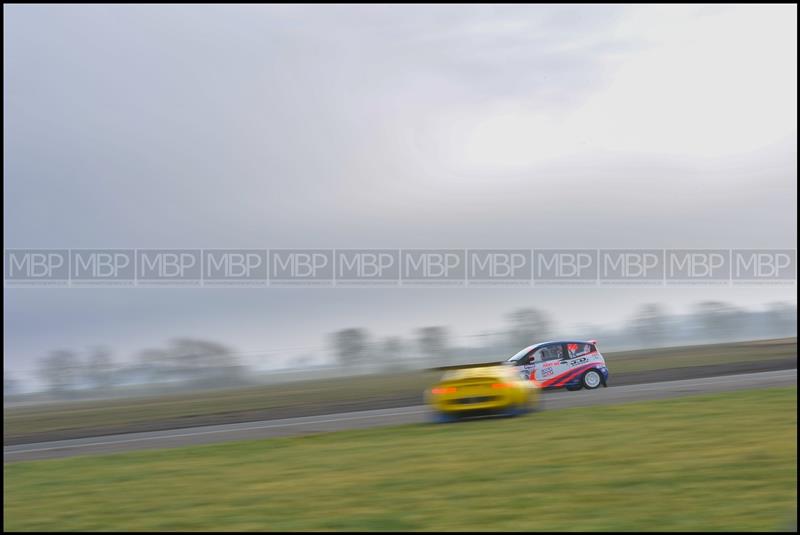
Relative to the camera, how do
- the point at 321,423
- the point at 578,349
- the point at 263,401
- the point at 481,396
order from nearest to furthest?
the point at 481,396 → the point at 321,423 → the point at 578,349 → the point at 263,401

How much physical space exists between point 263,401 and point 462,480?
18.8 meters

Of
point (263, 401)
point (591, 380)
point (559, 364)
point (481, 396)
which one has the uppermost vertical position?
point (559, 364)

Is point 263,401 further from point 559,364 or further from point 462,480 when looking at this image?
point 462,480

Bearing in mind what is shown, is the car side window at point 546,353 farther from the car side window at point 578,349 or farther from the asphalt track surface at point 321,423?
the asphalt track surface at point 321,423

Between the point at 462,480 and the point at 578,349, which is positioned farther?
the point at 578,349

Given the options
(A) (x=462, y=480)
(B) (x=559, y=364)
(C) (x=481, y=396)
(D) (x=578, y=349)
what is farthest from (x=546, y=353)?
(A) (x=462, y=480)

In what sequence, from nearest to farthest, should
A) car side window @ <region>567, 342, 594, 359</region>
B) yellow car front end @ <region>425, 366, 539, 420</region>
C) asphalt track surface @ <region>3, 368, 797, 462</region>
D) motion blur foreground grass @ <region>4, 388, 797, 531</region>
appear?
motion blur foreground grass @ <region>4, 388, 797, 531</region> → yellow car front end @ <region>425, 366, 539, 420</region> → asphalt track surface @ <region>3, 368, 797, 462</region> → car side window @ <region>567, 342, 594, 359</region>

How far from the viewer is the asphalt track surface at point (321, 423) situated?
16.9 meters

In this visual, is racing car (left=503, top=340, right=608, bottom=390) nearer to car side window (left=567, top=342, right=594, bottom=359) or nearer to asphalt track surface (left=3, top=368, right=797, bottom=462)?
car side window (left=567, top=342, right=594, bottom=359)

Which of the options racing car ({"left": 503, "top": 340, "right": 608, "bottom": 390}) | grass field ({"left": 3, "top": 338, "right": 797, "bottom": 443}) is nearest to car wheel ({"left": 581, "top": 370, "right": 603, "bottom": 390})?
racing car ({"left": 503, "top": 340, "right": 608, "bottom": 390})

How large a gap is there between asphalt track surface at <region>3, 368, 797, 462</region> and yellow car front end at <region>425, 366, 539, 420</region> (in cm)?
109

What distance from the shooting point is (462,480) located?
9.91 metres

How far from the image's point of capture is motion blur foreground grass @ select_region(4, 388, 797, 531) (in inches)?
320

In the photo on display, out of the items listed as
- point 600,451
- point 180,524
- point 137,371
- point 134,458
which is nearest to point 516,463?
point 600,451
